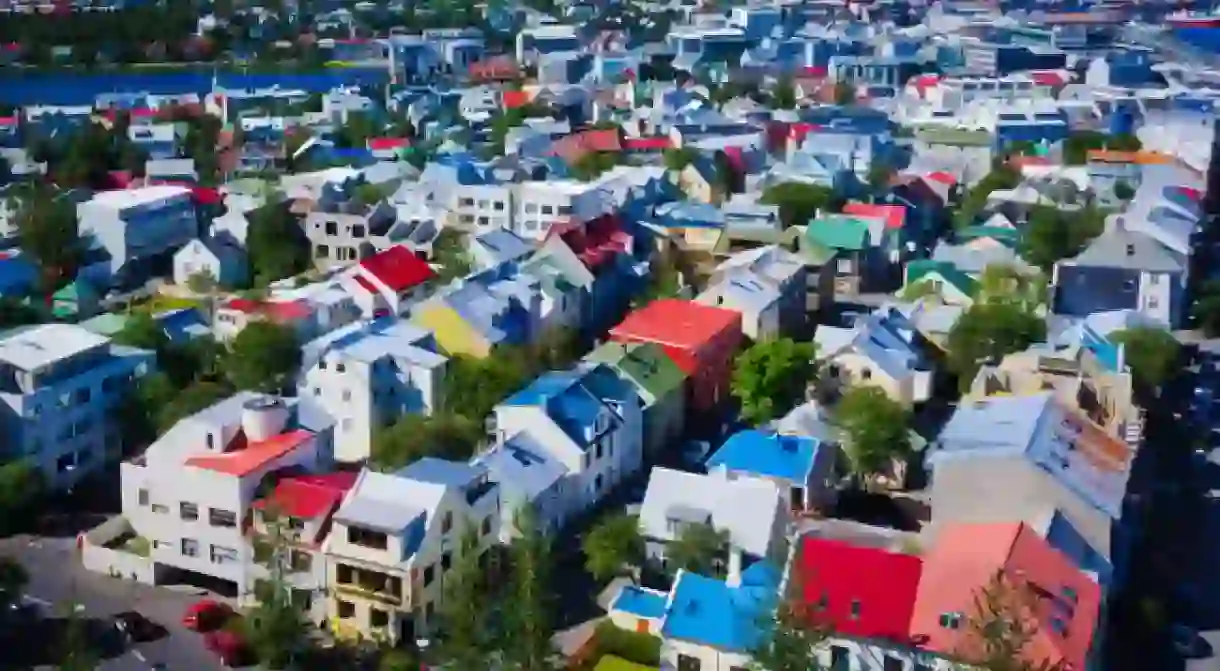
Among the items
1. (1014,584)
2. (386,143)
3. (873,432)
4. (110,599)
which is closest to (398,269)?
(873,432)

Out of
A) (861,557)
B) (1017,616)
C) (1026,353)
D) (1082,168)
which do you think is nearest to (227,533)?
(861,557)

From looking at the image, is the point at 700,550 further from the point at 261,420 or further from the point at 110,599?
the point at 110,599

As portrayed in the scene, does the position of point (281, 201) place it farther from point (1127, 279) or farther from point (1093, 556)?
point (1093, 556)

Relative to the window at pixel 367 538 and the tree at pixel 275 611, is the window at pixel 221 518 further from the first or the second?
the window at pixel 367 538

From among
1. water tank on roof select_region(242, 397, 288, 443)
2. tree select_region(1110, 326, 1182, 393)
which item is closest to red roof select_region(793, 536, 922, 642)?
A: water tank on roof select_region(242, 397, 288, 443)

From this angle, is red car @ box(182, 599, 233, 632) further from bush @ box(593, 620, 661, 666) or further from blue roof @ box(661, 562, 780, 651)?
blue roof @ box(661, 562, 780, 651)

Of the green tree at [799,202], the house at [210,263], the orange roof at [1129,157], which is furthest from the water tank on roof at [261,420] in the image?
the orange roof at [1129,157]
